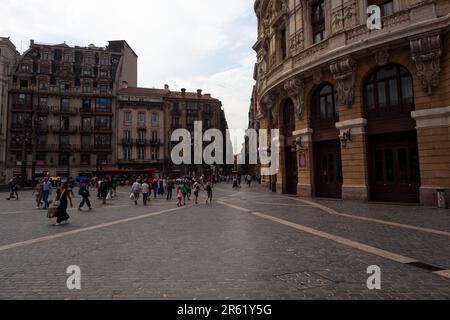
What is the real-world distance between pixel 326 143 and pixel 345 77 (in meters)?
4.48

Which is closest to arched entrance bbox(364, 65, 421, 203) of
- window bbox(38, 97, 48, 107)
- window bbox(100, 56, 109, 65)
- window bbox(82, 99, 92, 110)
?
window bbox(82, 99, 92, 110)

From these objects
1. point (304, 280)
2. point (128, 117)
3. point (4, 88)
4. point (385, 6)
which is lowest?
point (304, 280)

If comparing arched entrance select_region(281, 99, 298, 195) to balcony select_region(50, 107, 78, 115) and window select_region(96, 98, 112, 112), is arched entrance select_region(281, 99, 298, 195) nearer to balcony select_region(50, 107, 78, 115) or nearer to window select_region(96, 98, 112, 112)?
window select_region(96, 98, 112, 112)

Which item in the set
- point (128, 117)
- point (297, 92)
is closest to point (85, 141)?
point (128, 117)

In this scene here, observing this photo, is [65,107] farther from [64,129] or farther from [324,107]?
[324,107]

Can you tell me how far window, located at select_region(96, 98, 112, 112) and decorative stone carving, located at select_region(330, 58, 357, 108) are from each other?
4673 cm

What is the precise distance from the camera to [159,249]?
6.50m

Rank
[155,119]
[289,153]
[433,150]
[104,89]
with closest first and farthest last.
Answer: [433,150] → [289,153] → [104,89] → [155,119]

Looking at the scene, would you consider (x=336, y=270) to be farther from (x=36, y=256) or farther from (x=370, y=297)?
(x=36, y=256)

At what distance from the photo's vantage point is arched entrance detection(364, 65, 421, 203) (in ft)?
48.2

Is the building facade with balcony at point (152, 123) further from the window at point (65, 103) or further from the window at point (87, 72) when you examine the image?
the window at point (65, 103)

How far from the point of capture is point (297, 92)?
19656 mm

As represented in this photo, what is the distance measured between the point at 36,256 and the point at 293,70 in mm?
17944
